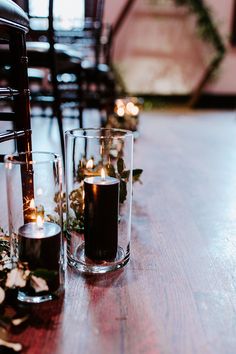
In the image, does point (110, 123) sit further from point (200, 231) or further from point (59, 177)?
point (59, 177)

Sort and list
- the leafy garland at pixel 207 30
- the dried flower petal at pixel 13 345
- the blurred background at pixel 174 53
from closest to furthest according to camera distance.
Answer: the dried flower petal at pixel 13 345 → the leafy garland at pixel 207 30 → the blurred background at pixel 174 53

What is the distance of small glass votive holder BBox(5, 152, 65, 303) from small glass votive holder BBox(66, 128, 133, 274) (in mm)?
83

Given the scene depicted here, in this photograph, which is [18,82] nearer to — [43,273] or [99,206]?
[99,206]

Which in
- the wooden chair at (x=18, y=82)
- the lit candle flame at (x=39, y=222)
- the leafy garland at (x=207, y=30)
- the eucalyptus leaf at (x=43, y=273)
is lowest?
the eucalyptus leaf at (x=43, y=273)

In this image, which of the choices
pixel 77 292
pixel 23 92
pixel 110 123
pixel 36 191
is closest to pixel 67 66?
pixel 110 123

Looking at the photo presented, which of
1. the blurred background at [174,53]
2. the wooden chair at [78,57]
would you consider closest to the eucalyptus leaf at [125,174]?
the wooden chair at [78,57]

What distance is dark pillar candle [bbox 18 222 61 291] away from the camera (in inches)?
29.1

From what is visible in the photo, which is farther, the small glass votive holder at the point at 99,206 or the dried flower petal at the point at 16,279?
the small glass votive holder at the point at 99,206

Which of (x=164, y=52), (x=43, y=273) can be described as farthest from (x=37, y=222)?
(x=164, y=52)

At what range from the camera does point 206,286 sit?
32.0 inches

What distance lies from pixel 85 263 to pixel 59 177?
0.21 metres

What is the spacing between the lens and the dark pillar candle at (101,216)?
2.77 feet

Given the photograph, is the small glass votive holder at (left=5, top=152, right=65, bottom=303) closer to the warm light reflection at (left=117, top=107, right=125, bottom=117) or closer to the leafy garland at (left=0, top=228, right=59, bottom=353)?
the leafy garland at (left=0, top=228, right=59, bottom=353)

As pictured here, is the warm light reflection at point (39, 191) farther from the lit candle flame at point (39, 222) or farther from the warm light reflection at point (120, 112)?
the warm light reflection at point (120, 112)
